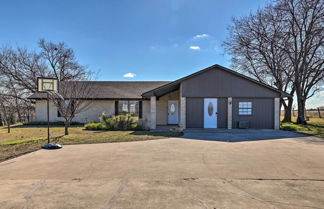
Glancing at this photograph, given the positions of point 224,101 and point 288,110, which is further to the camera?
point 288,110

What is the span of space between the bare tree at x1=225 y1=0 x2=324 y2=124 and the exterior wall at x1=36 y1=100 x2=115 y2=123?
51.1 feet

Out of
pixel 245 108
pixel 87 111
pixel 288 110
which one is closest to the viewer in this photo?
pixel 245 108

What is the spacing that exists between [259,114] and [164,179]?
11.4m

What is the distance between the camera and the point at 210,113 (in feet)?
42.8

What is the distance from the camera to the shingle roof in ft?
57.0

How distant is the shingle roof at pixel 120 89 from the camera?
57.0 ft

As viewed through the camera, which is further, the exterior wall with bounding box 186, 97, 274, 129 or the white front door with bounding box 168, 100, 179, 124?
the white front door with bounding box 168, 100, 179, 124

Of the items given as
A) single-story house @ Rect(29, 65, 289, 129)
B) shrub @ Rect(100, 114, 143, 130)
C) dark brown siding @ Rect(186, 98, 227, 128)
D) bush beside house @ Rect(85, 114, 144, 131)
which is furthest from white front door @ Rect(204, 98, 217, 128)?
shrub @ Rect(100, 114, 143, 130)

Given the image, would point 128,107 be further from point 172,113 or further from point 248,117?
point 248,117

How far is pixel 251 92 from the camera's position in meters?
12.9

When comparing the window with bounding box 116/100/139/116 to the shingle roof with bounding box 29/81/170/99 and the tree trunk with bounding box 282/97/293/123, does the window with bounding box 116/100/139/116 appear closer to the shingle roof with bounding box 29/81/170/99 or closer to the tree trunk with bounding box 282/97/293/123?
the shingle roof with bounding box 29/81/170/99

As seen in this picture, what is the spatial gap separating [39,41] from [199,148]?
2963 centimetres

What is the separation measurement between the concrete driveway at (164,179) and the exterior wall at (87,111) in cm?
1107

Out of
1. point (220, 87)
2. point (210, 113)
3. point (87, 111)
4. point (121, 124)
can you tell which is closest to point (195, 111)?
point (210, 113)
